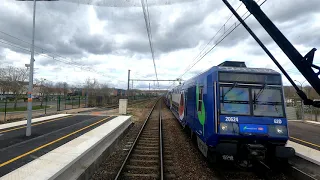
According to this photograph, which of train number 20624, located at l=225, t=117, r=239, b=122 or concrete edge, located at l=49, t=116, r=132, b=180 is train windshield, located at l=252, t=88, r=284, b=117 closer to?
train number 20624, located at l=225, t=117, r=239, b=122

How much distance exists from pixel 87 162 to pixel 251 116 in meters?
4.80

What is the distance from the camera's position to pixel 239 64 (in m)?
8.59

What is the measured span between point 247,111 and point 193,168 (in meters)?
2.54

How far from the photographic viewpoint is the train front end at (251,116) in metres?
6.55

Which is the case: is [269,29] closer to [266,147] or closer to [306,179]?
[266,147]

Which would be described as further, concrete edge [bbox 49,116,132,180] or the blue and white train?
the blue and white train

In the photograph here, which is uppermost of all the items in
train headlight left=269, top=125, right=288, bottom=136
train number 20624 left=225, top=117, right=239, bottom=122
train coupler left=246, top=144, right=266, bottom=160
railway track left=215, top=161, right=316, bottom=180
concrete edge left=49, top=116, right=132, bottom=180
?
train number 20624 left=225, top=117, right=239, bottom=122

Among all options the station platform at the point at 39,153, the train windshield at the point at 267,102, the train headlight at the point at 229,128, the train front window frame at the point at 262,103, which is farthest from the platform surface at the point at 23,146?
the train windshield at the point at 267,102

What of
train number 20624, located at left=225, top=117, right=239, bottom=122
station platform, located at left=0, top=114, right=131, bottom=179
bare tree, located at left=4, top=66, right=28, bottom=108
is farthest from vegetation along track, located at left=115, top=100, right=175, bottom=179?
bare tree, located at left=4, top=66, right=28, bottom=108

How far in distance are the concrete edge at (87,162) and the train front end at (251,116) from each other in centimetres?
358

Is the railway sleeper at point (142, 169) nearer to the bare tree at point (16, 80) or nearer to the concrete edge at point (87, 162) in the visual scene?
the concrete edge at point (87, 162)

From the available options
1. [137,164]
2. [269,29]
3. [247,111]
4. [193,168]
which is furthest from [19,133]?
[269,29]

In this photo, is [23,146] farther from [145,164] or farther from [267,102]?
[267,102]

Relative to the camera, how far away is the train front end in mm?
6555
